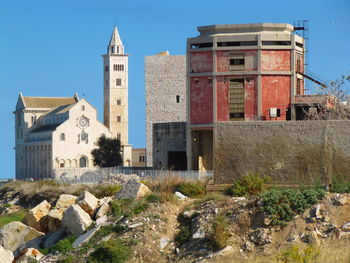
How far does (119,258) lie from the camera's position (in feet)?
51.9

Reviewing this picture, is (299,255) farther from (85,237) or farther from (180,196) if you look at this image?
(180,196)

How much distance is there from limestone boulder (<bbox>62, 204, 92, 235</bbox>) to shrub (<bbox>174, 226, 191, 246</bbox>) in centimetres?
242

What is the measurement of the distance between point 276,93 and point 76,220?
26.6m

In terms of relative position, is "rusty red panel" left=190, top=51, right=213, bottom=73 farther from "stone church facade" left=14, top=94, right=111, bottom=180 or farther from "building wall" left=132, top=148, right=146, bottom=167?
"building wall" left=132, top=148, right=146, bottom=167

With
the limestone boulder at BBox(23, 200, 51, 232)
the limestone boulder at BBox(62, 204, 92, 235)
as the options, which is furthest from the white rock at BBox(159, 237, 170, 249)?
the limestone boulder at BBox(23, 200, 51, 232)

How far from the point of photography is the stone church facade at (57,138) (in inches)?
3991

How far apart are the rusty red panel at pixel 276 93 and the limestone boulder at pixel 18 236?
24532mm

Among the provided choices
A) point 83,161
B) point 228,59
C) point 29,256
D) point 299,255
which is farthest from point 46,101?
point 299,255

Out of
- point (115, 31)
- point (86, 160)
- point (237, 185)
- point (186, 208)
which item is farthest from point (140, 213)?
point (115, 31)

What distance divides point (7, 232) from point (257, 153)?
6.27 meters

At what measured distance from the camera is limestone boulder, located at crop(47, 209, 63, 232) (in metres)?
20.2

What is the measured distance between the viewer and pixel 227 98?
43656 mm

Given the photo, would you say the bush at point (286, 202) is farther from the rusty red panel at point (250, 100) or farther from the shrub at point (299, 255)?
the rusty red panel at point (250, 100)

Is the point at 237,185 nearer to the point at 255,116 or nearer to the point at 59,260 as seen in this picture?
the point at 59,260
